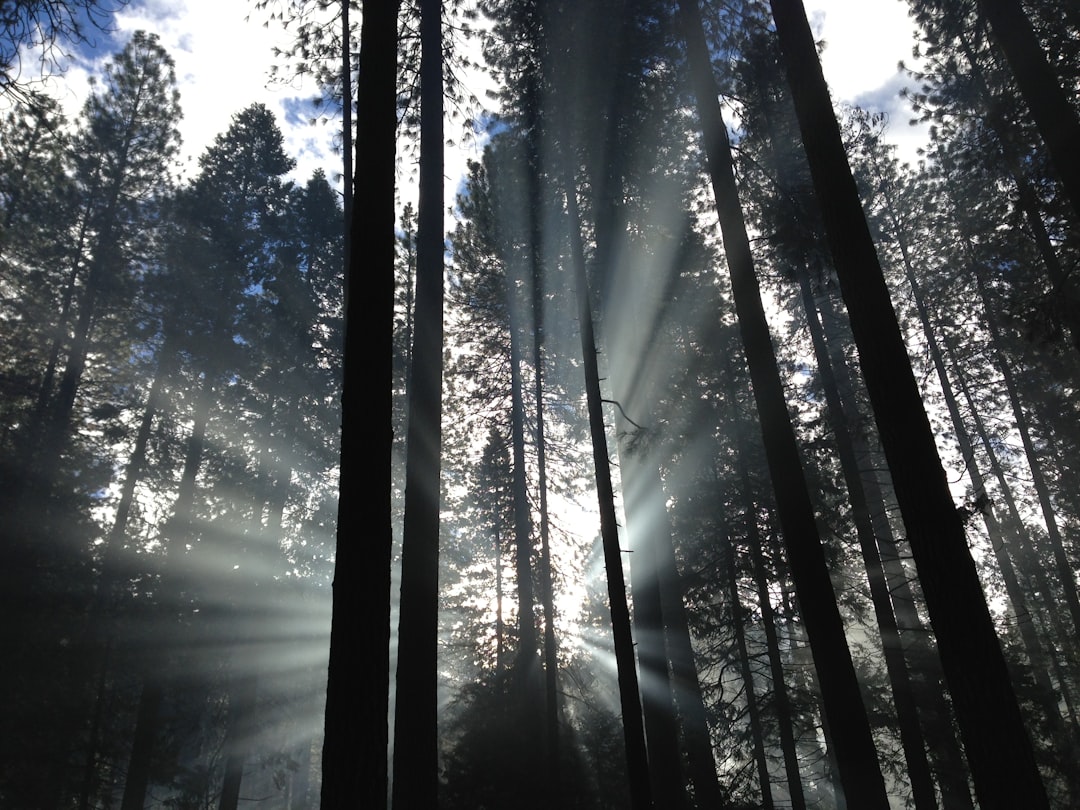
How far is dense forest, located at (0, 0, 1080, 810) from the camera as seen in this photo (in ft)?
19.1

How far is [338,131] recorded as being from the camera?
37.9 feet

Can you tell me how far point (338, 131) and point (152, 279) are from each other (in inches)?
440

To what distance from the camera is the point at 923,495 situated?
4762 mm

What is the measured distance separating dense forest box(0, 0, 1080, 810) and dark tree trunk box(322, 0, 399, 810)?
24 millimetres

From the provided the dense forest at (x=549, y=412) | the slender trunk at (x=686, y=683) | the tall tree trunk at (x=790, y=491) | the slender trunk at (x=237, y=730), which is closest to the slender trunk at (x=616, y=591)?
the dense forest at (x=549, y=412)

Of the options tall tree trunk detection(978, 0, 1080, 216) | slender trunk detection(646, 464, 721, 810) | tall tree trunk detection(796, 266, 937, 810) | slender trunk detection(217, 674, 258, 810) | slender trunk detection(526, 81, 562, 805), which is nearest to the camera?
tall tree trunk detection(978, 0, 1080, 216)

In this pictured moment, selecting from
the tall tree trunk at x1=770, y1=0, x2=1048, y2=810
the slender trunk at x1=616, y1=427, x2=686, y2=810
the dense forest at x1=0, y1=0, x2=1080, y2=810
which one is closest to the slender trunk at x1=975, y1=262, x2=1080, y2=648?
the dense forest at x1=0, y1=0, x2=1080, y2=810

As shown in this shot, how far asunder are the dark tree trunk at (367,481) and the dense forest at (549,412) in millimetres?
24

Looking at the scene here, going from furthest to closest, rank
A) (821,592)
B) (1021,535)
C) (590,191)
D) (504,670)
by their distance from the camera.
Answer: (1021,535)
(504,670)
(590,191)
(821,592)

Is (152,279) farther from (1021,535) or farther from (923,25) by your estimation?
(1021,535)

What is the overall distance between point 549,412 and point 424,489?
14519mm

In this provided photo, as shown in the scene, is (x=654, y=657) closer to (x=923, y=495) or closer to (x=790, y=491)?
(x=790, y=491)

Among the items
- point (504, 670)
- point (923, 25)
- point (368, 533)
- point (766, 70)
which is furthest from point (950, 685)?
point (923, 25)

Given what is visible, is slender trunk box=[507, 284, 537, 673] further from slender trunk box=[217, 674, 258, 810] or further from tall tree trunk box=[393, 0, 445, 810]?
tall tree trunk box=[393, 0, 445, 810]
